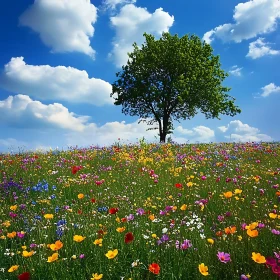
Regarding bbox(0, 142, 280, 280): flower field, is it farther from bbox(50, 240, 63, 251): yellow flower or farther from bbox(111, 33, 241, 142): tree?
bbox(111, 33, 241, 142): tree

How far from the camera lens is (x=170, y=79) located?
3662cm

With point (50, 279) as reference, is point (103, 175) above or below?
above

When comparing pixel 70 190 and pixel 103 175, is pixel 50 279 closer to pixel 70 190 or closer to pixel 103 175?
pixel 70 190

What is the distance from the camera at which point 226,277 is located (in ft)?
11.4

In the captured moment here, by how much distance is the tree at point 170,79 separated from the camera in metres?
35.4

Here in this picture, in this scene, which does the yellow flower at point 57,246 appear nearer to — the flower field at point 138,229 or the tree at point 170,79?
the flower field at point 138,229

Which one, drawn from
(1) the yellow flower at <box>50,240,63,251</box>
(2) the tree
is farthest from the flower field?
(2) the tree

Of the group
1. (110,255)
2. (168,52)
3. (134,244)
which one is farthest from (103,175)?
(168,52)

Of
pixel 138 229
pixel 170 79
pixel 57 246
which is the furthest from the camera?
pixel 170 79

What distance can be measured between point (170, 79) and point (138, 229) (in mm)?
33193

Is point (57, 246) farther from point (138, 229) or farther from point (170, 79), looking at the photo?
point (170, 79)

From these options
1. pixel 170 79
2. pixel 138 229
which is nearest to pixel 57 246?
pixel 138 229

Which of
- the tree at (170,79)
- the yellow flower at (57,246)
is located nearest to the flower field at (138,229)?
the yellow flower at (57,246)

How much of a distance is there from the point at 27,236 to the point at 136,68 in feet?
110
